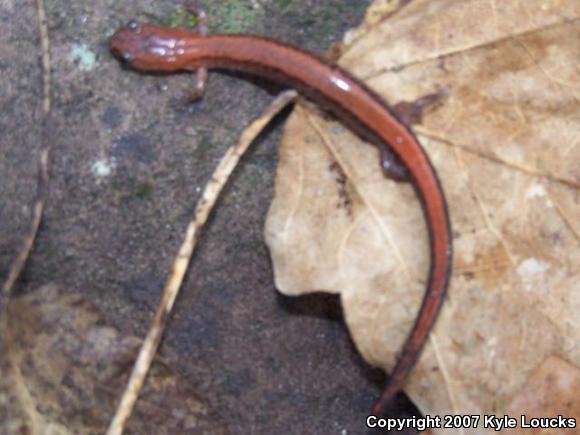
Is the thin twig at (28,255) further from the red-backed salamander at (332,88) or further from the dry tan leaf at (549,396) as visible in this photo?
the dry tan leaf at (549,396)

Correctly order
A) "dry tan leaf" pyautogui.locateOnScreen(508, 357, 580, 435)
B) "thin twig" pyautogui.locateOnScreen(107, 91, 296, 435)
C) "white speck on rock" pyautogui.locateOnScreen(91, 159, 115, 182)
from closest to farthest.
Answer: "dry tan leaf" pyautogui.locateOnScreen(508, 357, 580, 435) < "thin twig" pyautogui.locateOnScreen(107, 91, 296, 435) < "white speck on rock" pyautogui.locateOnScreen(91, 159, 115, 182)

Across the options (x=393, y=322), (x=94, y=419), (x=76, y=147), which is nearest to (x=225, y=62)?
(x=76, y=147)

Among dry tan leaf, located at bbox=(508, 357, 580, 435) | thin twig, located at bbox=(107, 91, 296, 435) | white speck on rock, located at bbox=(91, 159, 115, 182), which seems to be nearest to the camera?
dry tan leaf, located at bbox=(508, 357, 580, 435)

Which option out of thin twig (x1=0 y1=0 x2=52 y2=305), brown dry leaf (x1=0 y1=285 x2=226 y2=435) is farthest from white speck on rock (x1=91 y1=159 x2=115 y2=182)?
brown dry leaf (x1=0 y1=285 x2=226 y2=435)

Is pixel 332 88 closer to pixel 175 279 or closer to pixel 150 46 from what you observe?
pixel 150 46

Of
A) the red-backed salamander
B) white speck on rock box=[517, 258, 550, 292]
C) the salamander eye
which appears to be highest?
the salamander eye

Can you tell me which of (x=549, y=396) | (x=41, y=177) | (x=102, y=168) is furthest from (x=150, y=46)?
(x=549, y=396)

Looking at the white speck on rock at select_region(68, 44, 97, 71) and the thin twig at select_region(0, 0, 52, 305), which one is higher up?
the white speck on rock at select_region(68, 44, 97, 71)

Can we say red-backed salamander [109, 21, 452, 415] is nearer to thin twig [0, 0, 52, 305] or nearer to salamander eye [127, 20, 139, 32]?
salamander eye [127, 20, 139, 32]
